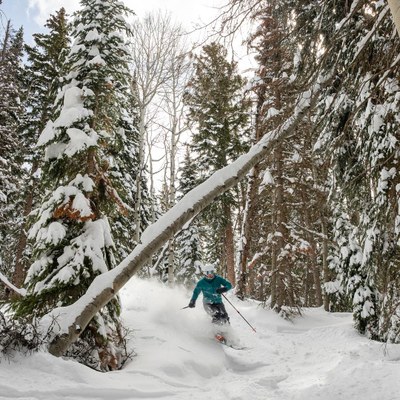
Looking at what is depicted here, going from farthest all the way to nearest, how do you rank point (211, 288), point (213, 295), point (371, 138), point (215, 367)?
point (211, 288)
point (213, 295)
point (215, 367)
point (371, 138)

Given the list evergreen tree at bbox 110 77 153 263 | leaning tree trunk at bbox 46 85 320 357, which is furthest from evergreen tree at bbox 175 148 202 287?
leaning tree trunk at bbox 46 85 320 357

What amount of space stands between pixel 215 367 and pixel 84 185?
4593mm

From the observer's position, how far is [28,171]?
61.4 ft

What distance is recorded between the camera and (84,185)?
7500 mm

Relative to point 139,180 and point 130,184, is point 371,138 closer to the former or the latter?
point 139,180

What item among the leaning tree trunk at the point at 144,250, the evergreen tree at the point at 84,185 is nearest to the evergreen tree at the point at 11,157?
the evergreen tree at the point at 84,185

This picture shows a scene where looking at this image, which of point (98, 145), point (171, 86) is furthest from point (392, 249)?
point (171, 86)

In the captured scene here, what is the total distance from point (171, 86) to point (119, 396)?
15692 millimetres

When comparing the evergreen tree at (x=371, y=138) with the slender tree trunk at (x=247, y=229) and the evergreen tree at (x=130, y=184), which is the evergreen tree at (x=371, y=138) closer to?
the slender tree trunk at (x=247, y=229)

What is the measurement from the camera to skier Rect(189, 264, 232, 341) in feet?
31.6

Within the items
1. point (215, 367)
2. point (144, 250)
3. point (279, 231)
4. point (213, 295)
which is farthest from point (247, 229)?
point (144, 250)

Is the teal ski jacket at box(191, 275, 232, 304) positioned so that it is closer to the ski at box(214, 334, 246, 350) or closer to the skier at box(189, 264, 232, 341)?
the skier at box(189, 264, 232, 341)

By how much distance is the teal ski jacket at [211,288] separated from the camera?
32.6 ft

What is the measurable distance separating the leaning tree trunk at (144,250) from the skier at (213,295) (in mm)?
4555
